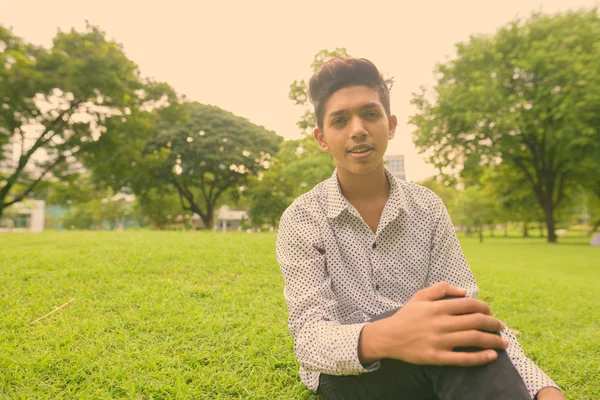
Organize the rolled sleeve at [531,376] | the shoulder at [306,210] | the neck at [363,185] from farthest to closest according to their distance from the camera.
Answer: the neck at [363,185] < the shoulder at [306,210] < the rolled sleeve at [531,376]

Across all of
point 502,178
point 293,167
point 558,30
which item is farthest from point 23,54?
point 502,178

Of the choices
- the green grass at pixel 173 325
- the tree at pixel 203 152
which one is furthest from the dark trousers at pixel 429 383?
the tree at pixel 203 152

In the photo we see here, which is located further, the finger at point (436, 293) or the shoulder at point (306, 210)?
the shoulder at point (306, 210)

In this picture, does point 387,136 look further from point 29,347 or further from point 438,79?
point 438,79

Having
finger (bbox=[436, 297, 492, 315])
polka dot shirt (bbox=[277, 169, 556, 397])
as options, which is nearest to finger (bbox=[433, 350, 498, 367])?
finger (bbox=[436, 297, 492, 315])

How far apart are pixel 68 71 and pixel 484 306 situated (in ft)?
48.5

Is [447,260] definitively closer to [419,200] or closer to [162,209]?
[419,200]

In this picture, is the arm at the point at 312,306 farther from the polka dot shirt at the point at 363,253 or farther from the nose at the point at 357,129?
the nose at the point at 357,129

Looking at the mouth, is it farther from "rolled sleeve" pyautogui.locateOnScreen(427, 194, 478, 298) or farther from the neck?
"rolled sleeve" pyautogui.locateOnScreen(427, 194, 478, 298)

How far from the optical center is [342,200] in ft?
6.74

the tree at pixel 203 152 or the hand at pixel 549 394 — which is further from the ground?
Result: the tree at pixel 203 152

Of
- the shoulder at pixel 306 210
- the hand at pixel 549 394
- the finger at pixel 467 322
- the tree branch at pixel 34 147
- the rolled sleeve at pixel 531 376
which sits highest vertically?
the tree branch at pixel 34 147

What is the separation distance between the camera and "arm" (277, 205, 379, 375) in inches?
56.9

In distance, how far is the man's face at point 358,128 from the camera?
201 cm
